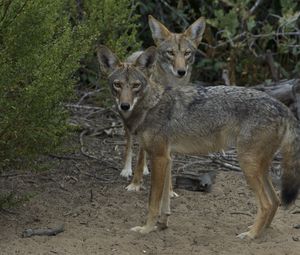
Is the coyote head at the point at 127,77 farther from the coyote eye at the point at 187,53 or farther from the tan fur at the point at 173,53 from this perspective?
the coyote eye at the point at 187,53

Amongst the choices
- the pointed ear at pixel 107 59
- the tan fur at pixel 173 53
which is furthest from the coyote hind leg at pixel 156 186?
the tan fur at pixel 173 53

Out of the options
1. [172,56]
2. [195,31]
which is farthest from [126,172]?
[195,31]

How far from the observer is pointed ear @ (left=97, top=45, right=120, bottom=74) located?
22.9 feet

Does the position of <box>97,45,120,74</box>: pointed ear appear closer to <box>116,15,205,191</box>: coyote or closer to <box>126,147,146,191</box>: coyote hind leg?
<box>126,147,146,191</box>: coyote hind leg

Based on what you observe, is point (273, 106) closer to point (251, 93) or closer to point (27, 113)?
point (251, 93)

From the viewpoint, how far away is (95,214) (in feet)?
23.6

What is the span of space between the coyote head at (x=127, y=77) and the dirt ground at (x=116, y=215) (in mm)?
865

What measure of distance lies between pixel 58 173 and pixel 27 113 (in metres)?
1.89

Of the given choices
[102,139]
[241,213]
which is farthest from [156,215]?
[102,139]

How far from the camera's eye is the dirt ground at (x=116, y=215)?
6.40 meters

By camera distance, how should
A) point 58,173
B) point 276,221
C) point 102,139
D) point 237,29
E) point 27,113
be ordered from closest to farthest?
point 27,113 → point 276,221 → point 58,173 → point 102,139 → point 237,29

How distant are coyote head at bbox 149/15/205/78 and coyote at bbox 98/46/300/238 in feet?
6.14

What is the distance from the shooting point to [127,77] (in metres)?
6.86

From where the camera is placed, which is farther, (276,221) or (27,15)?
(276,221)
